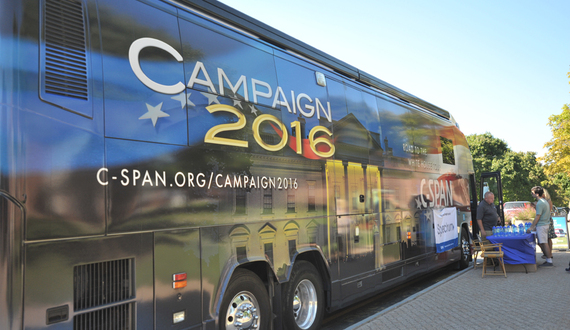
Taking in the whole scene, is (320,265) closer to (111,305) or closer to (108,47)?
(111,305)

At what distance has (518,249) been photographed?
10.1m

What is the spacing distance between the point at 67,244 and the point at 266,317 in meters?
2.50

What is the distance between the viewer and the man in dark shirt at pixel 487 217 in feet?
35.6

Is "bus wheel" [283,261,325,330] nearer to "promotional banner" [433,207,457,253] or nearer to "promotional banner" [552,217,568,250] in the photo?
"promotional banner" [433,207,457,253]

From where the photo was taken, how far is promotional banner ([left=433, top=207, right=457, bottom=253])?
9.95m

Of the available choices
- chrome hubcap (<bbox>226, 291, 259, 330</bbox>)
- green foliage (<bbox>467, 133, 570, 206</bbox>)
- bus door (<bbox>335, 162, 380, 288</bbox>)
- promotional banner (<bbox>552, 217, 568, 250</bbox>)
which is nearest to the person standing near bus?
promotional banner (<bbox>552, 217, 568, 250</bbox>)

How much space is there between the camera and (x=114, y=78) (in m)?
3.53

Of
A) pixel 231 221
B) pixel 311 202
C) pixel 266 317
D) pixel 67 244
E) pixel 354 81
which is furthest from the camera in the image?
pixel 354 81

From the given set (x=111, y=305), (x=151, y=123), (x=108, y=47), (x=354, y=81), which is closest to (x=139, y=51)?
(x=108, y=47)

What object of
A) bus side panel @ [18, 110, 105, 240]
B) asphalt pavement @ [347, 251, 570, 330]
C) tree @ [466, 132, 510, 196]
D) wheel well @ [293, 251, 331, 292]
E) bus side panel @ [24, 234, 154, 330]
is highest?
tree @ [466, 132, 510, 196]

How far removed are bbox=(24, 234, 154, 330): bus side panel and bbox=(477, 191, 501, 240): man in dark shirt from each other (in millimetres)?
9520

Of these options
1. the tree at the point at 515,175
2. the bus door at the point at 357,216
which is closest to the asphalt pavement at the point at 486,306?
the bus door at the point at 357,216

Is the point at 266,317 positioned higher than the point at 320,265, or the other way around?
the point at 320,265

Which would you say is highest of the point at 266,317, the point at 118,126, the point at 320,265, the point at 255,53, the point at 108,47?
the point at 255,53
